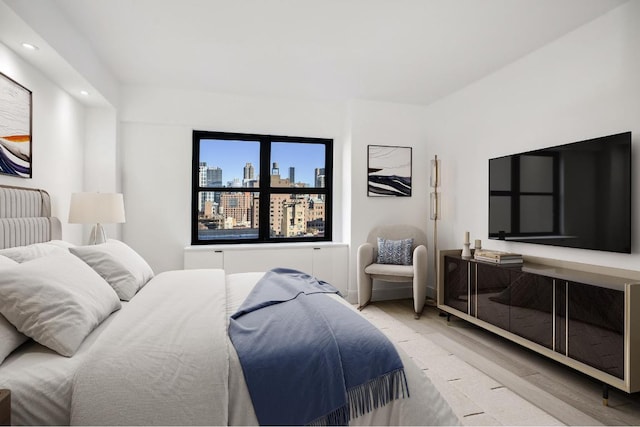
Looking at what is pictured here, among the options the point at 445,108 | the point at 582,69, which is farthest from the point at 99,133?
the point at 582,69

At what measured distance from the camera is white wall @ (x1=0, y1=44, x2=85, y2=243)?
2465 mm

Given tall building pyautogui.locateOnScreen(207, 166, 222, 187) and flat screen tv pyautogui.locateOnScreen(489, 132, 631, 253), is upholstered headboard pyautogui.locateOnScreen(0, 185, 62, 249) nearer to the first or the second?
tall building pyautogui.locateOnScreen(207, 166, 222, 187)

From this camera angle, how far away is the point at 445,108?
14.1 feet

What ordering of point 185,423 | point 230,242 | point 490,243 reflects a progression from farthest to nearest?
point 230,242, point 490,243, point 185,423

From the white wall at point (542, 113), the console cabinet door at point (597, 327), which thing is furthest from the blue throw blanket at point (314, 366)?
the white wall at point (542, 113)

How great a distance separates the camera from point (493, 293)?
2.97 meters

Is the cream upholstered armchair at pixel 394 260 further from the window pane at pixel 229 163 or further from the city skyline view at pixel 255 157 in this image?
the window pane at pixel 229 163

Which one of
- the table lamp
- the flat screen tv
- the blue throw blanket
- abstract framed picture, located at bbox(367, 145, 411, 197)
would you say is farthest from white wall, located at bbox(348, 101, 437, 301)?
the blue throw blanket

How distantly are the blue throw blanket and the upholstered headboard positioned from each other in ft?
5.27

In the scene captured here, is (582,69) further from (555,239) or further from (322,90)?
(322,90)

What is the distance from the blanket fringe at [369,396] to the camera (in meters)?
1.29

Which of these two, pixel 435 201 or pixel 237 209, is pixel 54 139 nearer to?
pixel 237 209

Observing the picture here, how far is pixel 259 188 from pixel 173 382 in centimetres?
347

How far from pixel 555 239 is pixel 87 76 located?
4101mm
